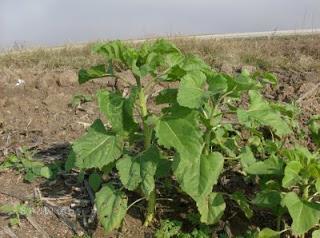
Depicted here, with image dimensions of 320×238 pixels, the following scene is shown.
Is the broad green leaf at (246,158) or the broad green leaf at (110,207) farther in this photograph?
the broad green leaf at (246,158)

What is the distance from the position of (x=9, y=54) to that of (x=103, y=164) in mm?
5739

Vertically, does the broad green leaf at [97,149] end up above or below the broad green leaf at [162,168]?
above

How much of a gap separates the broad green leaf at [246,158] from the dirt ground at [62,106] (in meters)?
0.72

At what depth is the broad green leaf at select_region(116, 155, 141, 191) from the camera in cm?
345

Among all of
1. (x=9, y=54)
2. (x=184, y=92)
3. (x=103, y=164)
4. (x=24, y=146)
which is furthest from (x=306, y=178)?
(x=9, y=54)

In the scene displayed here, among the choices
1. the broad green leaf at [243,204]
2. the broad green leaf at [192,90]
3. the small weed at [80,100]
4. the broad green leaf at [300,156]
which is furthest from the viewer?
the small weed at [80,100]

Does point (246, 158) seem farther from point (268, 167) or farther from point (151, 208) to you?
point (151, 208)

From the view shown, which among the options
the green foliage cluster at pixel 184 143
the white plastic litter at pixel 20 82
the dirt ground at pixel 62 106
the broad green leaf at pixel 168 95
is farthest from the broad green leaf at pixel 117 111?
the white plastic litter at pixel 20 82

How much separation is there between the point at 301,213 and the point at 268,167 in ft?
1.30

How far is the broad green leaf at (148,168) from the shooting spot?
11.3ft

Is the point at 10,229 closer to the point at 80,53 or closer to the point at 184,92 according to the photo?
the point at 184,92

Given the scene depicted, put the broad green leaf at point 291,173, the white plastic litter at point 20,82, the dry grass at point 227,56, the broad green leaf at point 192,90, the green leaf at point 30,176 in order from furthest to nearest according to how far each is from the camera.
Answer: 1. the dry grass at point 227,56
2. the white plastic litter at point 20,82
3. the green leaf at point 30,176
4. the broad green leaf at point 291,173
5. the broad green leaf at point 192,90

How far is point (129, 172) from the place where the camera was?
11.5ft

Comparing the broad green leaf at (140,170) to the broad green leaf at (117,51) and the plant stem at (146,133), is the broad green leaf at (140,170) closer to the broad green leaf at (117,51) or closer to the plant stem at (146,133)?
Answer: the plant stem at (146,133)
